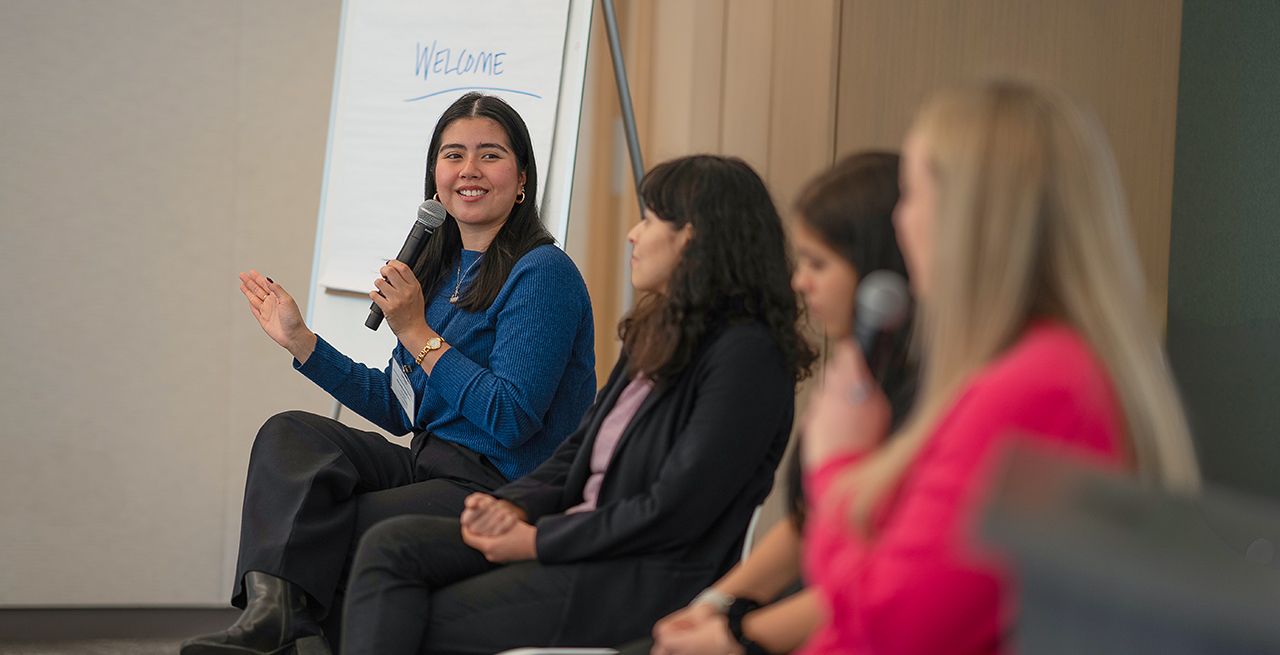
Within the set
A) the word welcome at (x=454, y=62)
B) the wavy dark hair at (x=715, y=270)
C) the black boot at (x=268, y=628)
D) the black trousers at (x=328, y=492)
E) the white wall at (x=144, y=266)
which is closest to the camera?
the wavy dark hair at (x=715, y=270)

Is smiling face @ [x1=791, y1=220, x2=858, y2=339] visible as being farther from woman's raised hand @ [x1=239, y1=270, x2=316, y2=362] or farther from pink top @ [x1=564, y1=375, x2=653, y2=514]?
woman's raised hand @ [x1=239, y1=270, x2=316, y2=362]

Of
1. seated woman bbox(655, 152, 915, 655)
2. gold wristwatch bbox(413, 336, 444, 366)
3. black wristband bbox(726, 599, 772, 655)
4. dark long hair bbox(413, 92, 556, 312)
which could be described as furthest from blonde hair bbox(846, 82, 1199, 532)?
dark long hair bbox(413, 92, 556, 312)

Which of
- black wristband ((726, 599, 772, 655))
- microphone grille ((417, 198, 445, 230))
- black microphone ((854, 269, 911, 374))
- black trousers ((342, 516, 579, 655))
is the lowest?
black trousers ((342, 516, 579, 655))

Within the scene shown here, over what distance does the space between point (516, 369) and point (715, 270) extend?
1.88 feet

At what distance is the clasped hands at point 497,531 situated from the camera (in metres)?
1.76

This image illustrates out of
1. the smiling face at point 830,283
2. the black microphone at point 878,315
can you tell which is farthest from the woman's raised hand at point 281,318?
the black microphone at point 878,315

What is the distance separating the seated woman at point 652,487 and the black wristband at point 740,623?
226 millimetres

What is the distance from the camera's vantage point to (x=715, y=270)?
5.81 feet

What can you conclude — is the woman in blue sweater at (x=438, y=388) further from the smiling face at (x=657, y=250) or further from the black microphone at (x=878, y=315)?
the black microphone at (x=878, y=315)

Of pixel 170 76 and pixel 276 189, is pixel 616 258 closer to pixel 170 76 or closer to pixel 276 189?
pixel 276 189

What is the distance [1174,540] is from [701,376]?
1101 millimetres

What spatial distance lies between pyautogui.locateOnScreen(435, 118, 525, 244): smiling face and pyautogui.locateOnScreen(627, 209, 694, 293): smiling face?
70 centimetres

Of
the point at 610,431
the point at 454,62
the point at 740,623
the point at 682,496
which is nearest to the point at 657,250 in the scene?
the point at 610,431

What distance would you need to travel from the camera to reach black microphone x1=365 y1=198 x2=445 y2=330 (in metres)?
2.38
